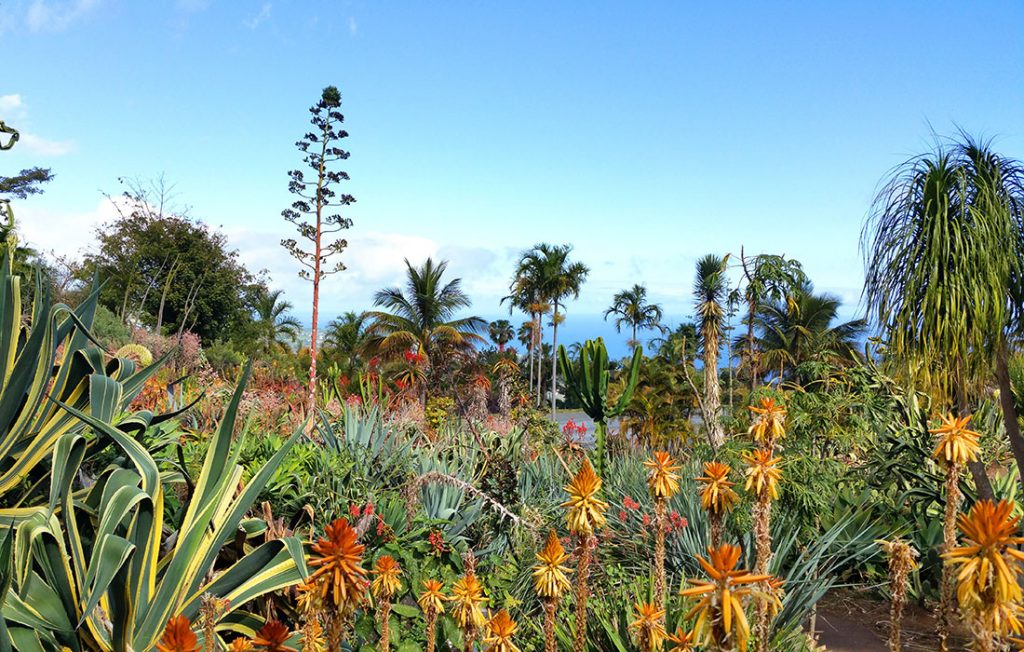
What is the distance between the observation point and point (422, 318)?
25.7m

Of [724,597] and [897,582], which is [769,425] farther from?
[724,597]

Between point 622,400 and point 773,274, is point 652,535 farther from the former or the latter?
point 773,274

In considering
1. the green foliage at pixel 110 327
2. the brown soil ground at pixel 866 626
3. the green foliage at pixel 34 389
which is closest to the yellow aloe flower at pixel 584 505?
the green foliage at pixel 34 389

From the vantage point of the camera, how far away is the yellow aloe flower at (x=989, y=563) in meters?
1.36

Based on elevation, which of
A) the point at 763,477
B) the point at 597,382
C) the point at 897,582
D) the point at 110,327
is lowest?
the point at 897,582

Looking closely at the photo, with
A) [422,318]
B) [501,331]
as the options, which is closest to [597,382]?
[422,318]

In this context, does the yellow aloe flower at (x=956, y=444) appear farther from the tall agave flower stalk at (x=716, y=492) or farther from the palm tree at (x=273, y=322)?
the palm tree at (x=273, y=322)

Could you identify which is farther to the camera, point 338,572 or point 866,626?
point 866,626

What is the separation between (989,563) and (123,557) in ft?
8.11

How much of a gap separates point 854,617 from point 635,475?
2.30 m

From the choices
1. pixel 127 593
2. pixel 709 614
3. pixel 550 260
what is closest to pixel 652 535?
pixel 127 593

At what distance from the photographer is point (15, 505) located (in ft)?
11.1

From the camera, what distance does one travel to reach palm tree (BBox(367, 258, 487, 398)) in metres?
25.0

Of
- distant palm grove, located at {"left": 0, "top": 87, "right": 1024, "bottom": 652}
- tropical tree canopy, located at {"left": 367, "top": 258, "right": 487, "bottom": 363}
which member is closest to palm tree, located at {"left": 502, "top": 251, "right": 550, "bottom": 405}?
tropical tree canopy, located at {"left": 367, "top": 258, "right": 487, "bottom": 363}
